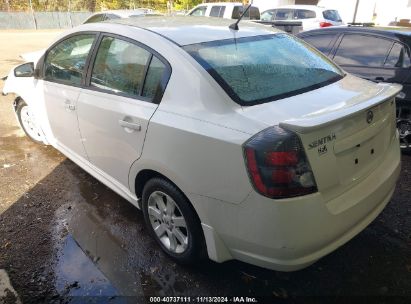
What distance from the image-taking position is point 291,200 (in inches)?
74.8

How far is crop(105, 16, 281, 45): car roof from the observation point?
262cm

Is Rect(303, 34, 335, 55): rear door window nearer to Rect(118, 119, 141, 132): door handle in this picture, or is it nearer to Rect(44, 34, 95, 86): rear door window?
Rect(44, 34, 95, 86): rear door window

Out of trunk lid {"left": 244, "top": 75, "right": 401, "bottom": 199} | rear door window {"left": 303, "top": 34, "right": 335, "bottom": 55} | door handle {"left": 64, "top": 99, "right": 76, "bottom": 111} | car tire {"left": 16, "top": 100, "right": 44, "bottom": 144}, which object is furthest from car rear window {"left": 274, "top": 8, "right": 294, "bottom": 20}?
trunk lid {"left": 244, "top": 75, "right": 401, "bottom": 199}

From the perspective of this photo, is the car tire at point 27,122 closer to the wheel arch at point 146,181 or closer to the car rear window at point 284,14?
the wheel arch at point 146,181

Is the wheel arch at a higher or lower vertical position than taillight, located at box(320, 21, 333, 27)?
lower

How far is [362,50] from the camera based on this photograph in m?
4.64

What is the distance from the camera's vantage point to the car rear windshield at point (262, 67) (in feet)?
7.54

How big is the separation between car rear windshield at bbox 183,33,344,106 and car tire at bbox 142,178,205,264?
0.78m

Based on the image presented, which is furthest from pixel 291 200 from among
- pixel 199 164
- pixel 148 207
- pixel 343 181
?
pixel 148 207

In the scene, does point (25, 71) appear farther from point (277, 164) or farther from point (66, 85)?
point (277, 164)

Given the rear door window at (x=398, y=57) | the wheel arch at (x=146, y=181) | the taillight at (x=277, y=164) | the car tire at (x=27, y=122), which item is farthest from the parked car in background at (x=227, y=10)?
the taillight at (x=277, y=164)

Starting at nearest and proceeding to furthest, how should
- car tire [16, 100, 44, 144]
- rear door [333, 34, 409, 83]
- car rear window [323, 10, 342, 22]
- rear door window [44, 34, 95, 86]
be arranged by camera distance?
rear door window [44, 34, 95, 86], rear door [333, 34, 409, 83], car tire [16, 100, 44, 144], car rear window [323, 10, 342, 22]

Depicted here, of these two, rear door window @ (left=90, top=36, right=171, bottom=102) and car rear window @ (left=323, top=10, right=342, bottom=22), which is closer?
rear door window @ (left=90, top=36, right=171, bottom=102)

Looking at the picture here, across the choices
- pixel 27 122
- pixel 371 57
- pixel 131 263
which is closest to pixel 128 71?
pixel 131 263
